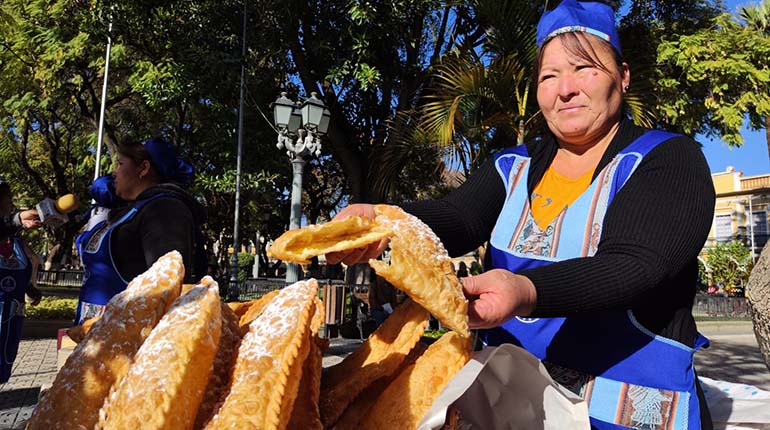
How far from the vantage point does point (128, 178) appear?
288 cm

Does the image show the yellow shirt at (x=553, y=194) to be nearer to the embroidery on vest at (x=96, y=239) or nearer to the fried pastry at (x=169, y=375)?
the fried pastry at (x=169, y=375)

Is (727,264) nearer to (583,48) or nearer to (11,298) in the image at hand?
(11,298)

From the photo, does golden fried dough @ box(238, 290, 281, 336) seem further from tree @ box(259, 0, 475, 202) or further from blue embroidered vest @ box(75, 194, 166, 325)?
tree @ box(259, 0, 475, 202)

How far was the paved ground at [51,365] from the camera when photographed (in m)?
5.80

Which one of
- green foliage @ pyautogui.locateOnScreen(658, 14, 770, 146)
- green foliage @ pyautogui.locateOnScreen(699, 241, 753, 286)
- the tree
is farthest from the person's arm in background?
green foliage @ pyautogui.locateOnScreen(699, 241, 753, 286)

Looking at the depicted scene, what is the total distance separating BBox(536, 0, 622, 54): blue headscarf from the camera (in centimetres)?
145

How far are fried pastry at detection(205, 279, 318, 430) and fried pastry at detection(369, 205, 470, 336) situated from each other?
18 centimetres

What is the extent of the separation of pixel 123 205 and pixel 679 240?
108 inches

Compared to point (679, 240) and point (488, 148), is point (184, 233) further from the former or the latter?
point (488, 148)

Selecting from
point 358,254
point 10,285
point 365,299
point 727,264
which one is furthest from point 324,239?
point 727,264

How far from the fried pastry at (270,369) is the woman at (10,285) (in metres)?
4.81

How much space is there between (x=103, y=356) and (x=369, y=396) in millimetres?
534

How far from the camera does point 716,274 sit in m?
23.5

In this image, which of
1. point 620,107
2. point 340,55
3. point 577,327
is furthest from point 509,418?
point 340,55
